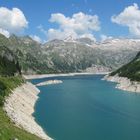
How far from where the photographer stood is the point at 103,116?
120250 mm

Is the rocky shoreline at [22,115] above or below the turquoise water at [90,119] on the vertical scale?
above

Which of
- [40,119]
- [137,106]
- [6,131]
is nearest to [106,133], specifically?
[40,119]

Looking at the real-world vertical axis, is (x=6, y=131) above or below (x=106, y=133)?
above

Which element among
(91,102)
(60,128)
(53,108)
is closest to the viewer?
(60,128)

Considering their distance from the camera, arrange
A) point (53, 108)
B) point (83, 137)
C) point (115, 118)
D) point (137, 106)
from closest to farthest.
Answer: point (83, 137)
point (115, 118)
point (53, 108)
point (137, 106)

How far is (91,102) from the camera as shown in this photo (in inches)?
6260

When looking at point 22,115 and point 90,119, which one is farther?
point 90,119

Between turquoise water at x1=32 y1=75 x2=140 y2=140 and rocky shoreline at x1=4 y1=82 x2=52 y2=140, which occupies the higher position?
rocky shoreline at x1=4 y1=82 x2=52 y2=140

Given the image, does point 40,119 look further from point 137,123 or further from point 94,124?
point 137,123

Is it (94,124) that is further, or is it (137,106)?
(137,106)

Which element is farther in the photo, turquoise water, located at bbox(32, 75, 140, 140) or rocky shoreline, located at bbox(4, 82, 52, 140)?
turquoise water, located at bbox(32, 75, 140, 140)

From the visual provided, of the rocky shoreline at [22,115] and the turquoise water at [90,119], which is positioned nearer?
the rocky shoreline at [22,115]

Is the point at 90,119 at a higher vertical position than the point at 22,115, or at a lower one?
lower

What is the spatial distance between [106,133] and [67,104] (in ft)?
195
